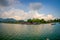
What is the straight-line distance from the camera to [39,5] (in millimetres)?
4223

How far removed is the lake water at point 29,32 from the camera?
4.10 m

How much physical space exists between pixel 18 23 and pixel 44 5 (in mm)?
916

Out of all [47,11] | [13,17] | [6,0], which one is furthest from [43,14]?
[6,0]

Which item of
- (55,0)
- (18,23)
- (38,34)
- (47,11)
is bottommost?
(38,34)

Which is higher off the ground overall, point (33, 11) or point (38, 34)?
point (33, 11)

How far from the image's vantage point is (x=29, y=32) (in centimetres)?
417

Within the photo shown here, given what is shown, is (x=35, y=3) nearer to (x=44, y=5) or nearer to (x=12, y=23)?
(x=44, y=5)

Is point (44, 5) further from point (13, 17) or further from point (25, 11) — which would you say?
point (13, 17)

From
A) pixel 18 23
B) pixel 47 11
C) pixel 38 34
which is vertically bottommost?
pixel 38 34

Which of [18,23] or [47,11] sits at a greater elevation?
[47,11]

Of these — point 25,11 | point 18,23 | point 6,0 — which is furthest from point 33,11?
point 6,0

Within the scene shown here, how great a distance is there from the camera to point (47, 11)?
4.25m

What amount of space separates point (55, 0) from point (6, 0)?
1393 millimetres

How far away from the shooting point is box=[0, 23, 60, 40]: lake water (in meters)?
4.10
